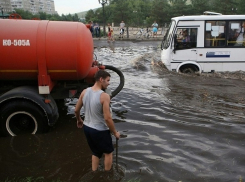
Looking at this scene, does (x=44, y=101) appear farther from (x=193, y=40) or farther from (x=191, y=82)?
(x=193, y=40)

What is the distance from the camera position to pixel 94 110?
12.5ft

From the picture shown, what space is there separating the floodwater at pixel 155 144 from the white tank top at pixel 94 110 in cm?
96

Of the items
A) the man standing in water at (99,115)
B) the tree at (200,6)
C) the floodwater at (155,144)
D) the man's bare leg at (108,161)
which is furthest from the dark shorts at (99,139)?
the tree at (200,6)

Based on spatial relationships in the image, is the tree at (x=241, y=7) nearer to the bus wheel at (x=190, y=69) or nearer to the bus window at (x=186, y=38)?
the bus window at (x=186, y=38)

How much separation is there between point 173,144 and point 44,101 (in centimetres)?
285

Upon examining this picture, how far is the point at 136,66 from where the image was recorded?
14195 mm

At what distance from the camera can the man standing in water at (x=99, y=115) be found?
3.73 m

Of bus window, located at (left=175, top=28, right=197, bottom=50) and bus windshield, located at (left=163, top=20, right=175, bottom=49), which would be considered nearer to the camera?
bus window, located at (left=175, top=28, right=197, bottom=50)

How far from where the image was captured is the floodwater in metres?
4.42

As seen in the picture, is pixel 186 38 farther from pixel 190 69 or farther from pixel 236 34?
pixel 236 34

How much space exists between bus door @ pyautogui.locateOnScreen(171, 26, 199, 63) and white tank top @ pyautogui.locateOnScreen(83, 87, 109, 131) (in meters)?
8.74

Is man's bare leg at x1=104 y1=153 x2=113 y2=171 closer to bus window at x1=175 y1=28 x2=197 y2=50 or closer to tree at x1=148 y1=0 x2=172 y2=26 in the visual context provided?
bus window at x1=175 y1=28 x2=197 y2=50

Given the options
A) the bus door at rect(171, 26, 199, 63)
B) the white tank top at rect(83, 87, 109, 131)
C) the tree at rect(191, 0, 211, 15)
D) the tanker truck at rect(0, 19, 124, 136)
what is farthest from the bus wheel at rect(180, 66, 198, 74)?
the tree at rect(191, 0, 211, 15)

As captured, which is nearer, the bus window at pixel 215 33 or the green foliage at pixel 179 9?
the bus window at pixel 215 33
